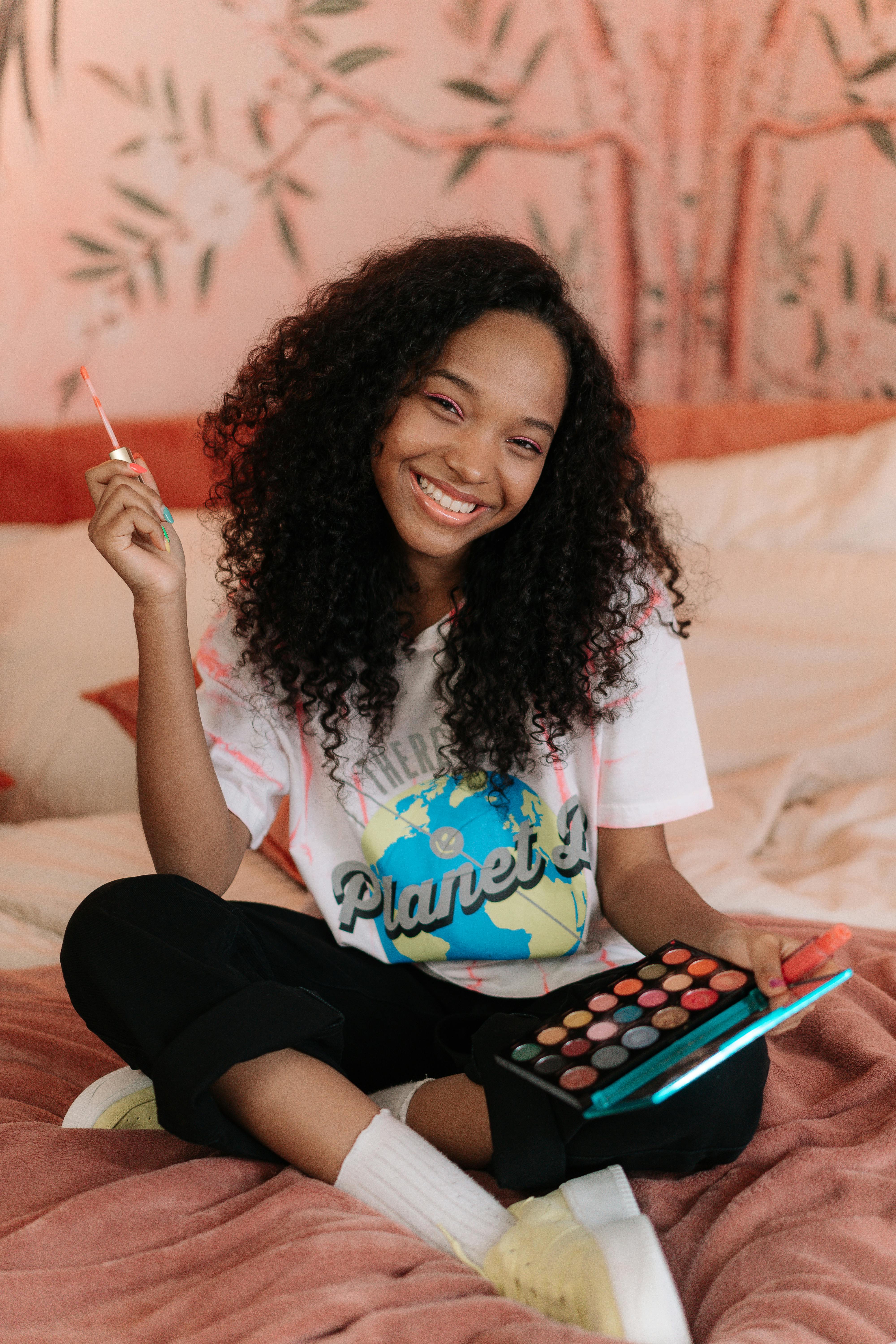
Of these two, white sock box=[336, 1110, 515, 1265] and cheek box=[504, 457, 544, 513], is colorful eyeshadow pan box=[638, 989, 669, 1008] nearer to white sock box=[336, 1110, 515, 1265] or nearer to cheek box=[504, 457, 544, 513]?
white sock box=[336, 1110, 515, 1265]

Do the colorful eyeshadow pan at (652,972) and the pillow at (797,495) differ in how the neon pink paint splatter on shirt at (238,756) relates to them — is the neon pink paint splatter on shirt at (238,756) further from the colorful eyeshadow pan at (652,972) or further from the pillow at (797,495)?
the pillow at (797,495)

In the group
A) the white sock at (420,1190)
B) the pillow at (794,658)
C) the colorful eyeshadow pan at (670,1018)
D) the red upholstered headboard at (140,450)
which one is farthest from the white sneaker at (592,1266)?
the red upholstered headboard at (140,450)

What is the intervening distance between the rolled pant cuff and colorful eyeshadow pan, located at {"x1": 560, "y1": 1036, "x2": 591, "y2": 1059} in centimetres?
17

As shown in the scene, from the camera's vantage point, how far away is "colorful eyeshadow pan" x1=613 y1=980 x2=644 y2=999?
721 mm

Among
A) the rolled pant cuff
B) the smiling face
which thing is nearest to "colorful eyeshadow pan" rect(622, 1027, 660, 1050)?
the rolled pant cuff

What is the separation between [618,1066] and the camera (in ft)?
2.07

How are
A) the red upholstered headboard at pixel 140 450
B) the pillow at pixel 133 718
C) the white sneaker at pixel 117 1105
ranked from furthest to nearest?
the red upholstered headboard at pixel 140 450 < the pillow at pixel 133 718 < the white sneaker at pixel 117 1105

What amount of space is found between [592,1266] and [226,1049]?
26cm

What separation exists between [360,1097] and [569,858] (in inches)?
12.0

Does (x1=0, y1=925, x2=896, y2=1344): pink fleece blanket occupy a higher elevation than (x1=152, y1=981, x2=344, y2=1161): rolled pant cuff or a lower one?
lower

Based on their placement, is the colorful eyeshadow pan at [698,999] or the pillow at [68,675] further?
the pillow at [68,675]

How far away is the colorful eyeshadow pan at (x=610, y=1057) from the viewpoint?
2.09 feet

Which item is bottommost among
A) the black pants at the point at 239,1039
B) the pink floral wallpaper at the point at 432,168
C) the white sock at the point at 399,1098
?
the white sock at the point at 399,1098

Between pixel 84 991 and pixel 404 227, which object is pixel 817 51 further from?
pixel 84 991
